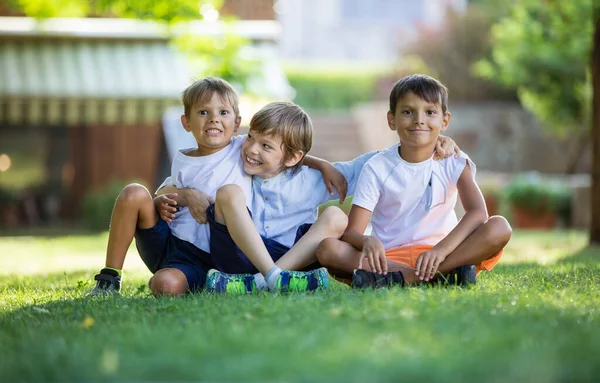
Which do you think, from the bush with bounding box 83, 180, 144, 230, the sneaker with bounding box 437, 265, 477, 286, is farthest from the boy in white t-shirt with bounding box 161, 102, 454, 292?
the bush with bounding box 83, 180, 144, 230

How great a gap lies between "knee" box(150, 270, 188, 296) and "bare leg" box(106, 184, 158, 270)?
296 millimetres

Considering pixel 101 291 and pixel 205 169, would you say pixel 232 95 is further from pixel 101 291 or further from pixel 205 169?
pixel 101 291

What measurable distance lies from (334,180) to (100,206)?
31.0ft

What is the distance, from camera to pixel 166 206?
165 inches

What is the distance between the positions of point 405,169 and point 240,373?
7.09ft

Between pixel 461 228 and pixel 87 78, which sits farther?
pixel 87 78

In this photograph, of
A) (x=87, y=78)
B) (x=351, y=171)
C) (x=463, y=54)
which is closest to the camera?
(x=351, y=171)

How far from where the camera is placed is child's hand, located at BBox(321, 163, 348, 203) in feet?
14.2

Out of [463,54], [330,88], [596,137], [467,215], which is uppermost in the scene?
[463,54]

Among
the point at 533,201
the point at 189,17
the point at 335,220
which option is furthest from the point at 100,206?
the point at 335,220

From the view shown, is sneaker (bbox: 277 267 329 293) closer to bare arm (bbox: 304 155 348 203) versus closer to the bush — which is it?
bare arm (bbox: 304 155 348 203)

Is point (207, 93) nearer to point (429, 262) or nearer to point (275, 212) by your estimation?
point (275, 212)

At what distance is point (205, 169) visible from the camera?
4293mm

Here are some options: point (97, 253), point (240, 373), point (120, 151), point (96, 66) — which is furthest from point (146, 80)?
point (240, 373)
